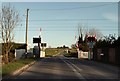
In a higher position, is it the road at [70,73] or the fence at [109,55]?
the fence at [109,55]

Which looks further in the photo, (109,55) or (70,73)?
(109,55)

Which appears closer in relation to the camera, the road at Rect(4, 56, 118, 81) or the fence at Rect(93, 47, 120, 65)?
the road at Rect(4, 56, 118, 81)

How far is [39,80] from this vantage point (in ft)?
64.7

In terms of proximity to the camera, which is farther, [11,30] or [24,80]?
[11,30]

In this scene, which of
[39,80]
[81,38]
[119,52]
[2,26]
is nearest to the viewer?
[39,80]

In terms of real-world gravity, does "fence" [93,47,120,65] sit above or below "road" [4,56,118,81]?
above

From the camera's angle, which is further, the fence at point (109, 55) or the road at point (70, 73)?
the fence at point (109, 55)

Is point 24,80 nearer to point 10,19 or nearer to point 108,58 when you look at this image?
point 10,19

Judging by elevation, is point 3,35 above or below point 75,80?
above

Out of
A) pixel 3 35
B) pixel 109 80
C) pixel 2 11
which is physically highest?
pixel 2 11

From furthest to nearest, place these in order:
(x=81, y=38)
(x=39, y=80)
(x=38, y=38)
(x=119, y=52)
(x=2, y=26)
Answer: (x=81, y=38) → (x=38, y=38) → (x=119, y=52) → (x=2, y=26) → (x=39, y=80)

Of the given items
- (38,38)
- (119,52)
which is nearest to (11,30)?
(119,52)

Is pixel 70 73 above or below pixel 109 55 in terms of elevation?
below

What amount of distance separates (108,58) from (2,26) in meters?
19.9
